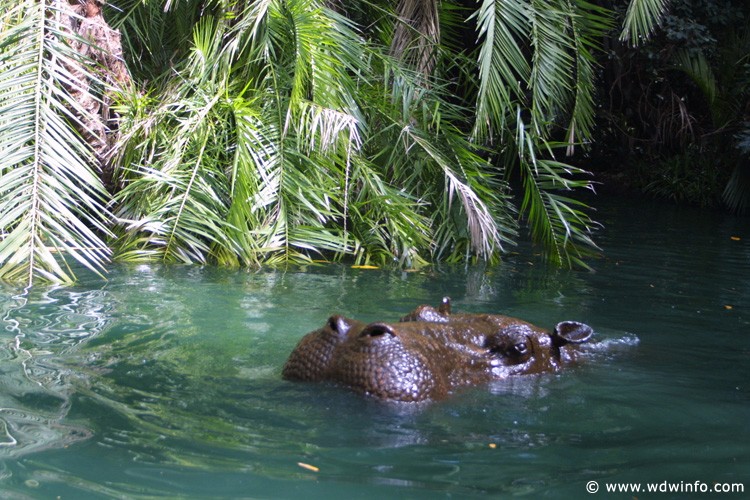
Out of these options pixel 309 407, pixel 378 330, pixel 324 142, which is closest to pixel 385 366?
pixel 378 330

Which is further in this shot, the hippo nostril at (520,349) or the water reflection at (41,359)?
the hippo nostril at (520,349)

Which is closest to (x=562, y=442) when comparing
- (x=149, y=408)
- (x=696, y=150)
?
(x=149, y=408)

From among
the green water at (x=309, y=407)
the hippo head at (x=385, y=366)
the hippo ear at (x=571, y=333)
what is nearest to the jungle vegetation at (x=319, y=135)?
the green water at (x=309, y=407)

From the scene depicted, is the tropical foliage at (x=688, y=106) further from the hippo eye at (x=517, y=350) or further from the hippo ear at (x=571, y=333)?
the hippo eye at (x=517, y=350)

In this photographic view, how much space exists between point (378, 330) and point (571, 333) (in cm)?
146

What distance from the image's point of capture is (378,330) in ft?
12.6

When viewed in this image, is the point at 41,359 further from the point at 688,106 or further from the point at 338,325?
the point at 688,106

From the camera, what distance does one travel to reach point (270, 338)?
5605 mm

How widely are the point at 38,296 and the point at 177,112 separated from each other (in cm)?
304

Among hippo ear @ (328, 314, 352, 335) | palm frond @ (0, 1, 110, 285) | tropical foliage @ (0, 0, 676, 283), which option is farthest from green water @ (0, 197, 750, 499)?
tropical foliage @ (0, 0, 676, 283)

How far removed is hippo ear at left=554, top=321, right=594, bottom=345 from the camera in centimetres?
481

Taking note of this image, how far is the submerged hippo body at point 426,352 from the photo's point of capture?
387 cm

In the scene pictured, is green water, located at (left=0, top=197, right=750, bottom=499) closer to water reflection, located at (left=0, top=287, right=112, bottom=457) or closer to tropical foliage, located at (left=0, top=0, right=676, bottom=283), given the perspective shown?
water reflection, located at (left=0, top=287, right=112, bottom=457)

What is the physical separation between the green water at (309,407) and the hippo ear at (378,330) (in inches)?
10.9
